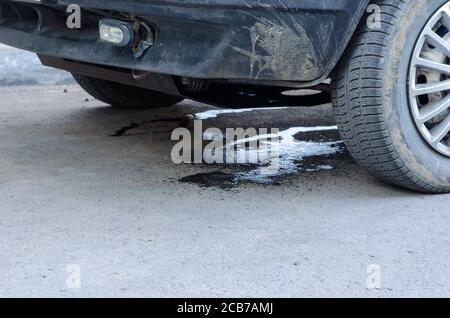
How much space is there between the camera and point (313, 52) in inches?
127

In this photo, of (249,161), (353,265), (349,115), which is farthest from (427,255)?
(249,161)

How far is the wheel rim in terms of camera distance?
349 cm

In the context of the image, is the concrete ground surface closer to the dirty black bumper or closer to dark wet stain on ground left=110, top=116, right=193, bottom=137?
dark wet stain on ground left=110, top=116, right=193, bottom=137

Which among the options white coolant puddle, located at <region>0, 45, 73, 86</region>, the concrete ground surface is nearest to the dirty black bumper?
the concrete ground surface

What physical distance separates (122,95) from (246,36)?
2219mm

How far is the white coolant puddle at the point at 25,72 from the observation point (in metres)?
6.36

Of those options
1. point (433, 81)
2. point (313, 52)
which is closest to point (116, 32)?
point (313, 52)

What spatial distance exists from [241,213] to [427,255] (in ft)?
2.55

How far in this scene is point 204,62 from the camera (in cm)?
320

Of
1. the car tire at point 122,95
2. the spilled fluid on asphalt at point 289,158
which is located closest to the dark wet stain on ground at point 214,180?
the spilled fluid on asphalt at point 289,158

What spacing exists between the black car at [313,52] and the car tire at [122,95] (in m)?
1.25
